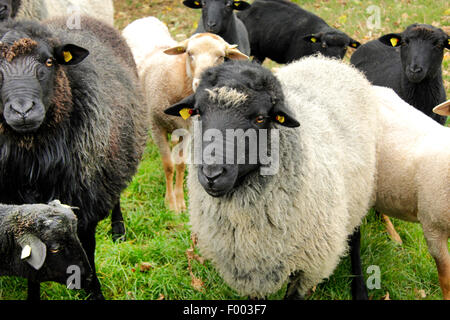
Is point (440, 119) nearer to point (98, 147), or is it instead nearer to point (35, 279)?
point (98, 147)

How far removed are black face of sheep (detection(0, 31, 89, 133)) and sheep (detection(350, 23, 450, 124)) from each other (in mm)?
3463

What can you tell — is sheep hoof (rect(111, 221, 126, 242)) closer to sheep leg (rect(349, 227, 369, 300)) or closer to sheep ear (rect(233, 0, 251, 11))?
sheep leg (rect(349, 227, 369, 300))

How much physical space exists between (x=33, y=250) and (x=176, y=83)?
2.57 meters

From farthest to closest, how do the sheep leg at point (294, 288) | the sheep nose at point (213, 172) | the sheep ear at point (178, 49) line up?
the sheep ear at point (178, 49) < the sheep leg at point (294, 288) < the sheep nose at point (213, 172)

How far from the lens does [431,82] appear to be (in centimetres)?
507

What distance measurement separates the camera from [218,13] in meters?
5.73

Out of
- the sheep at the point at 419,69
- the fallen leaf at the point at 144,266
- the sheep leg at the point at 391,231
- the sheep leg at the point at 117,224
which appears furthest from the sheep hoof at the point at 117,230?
the sheep at the point at 419,69

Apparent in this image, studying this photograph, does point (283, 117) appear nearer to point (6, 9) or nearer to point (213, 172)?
point (213, 172)

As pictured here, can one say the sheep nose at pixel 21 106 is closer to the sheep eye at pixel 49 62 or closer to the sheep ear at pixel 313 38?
the sheep eye at pixel 49 62

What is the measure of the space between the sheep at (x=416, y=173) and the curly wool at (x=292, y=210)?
0.45 meters

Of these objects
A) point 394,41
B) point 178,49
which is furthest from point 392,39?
point 178,49

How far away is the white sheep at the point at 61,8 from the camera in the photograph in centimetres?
492

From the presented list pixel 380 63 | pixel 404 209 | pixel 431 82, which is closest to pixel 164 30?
pixel 380 63

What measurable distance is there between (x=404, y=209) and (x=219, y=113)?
1979 millimetres
